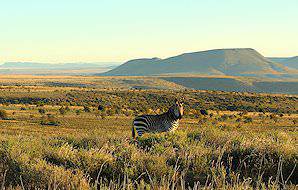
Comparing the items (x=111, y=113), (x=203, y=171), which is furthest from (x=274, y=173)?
(x=111, y=113)

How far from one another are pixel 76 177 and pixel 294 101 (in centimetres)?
7693

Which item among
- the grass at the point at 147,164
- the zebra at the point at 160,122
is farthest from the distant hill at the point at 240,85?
the grass at the point at 147,164

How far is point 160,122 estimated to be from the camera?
15.1 m

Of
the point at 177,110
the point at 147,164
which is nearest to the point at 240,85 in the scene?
the point at 177,110

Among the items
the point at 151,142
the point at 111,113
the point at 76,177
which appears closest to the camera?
the point at 76,177

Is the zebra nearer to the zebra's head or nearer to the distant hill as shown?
the zebra's head

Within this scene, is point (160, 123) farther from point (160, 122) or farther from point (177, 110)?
point (177, 110)

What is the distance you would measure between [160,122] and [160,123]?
0.15 feet

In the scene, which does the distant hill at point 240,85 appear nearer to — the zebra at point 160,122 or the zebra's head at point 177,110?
the zebra's head at point 177,110

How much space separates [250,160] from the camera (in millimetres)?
8570

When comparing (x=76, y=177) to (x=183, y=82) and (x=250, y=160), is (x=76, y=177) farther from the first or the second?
(x=183, y=82)

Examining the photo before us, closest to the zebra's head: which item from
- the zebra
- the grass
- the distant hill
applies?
the zebra

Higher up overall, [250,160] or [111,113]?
[250,160]

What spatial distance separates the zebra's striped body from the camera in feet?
48.6
